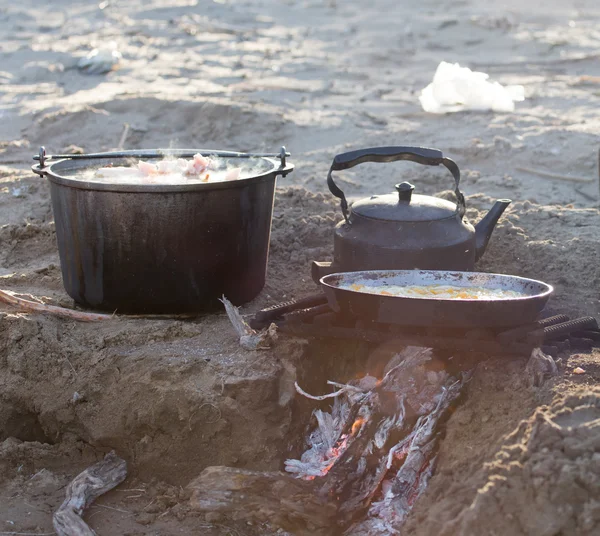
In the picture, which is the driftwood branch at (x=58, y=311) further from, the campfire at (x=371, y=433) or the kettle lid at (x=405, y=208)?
the kettle lid at (x=405, y=208)

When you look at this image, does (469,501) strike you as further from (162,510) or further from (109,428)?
(109,428)

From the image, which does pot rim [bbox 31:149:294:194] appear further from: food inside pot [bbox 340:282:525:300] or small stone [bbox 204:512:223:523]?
small stone [bbox 204:512:223:523]

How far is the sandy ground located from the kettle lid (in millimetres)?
703

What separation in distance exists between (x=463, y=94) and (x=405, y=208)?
4.95 m

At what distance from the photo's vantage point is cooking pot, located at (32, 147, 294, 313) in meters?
3.47

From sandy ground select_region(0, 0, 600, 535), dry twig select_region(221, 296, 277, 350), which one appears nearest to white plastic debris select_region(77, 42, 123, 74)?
sandy ground select_region(0, 0, 600, 535)

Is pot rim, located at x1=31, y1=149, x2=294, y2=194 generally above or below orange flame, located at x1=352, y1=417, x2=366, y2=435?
above

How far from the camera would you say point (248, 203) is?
3658 millimetres

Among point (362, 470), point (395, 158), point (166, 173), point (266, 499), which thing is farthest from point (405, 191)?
point (266, 499)

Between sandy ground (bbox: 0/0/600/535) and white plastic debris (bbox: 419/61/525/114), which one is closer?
sandy ground (bbox: 0/0/600/535)

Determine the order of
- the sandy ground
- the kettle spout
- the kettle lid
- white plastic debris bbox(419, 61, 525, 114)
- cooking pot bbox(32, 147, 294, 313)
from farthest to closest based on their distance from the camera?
white plastic debris bbox(419, 61, 525, 114)
the kettle spout
the kettle lid
cooking pot bbox(32, 147, 294, 313)
the sandy ground

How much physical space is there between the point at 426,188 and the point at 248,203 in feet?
9.29

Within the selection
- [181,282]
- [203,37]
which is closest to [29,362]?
[181,282]

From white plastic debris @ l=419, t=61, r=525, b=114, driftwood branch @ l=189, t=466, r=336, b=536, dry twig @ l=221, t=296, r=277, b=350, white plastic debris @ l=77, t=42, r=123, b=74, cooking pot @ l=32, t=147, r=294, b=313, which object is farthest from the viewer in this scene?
white plastic debris @ l=77, t=42, r=123, b=74
